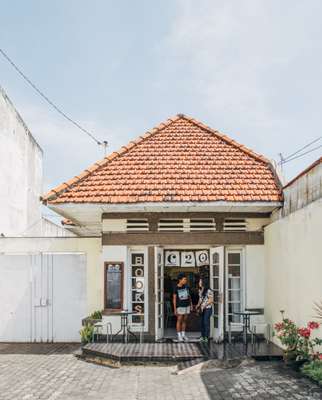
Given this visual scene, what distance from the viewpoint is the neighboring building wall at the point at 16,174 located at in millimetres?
15961

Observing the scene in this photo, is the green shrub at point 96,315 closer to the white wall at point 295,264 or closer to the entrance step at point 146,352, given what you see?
the entrance step at point 146,352

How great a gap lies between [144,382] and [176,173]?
16.8 ft

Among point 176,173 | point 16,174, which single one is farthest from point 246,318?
point 16,174

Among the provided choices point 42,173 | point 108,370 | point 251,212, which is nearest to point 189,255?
point 251,212

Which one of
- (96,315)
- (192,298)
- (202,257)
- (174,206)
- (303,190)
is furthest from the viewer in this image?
(192,298)

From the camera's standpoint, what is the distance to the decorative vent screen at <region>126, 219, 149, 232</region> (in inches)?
461

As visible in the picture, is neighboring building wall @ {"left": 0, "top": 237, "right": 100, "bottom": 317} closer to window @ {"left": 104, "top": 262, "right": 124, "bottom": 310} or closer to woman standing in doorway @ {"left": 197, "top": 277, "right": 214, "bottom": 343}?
window @ {"left": 104, "top": 262, "right": 124, "bottom": 310}

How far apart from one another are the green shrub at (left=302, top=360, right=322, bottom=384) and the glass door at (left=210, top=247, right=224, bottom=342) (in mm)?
3278

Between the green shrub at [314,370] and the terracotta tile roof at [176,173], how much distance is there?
392cm

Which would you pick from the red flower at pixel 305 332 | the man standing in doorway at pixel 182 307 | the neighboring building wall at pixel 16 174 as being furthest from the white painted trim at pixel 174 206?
the neighboring building wall at pixel 16 174

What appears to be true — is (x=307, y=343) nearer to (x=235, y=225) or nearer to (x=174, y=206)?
(x=235, y=225)

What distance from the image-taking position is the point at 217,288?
11602 millimetres

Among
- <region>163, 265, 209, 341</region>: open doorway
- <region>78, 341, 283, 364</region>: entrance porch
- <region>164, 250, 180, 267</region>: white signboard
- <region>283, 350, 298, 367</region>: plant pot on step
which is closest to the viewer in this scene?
<region>283, 350, 298, 367</region>: plant pot on step

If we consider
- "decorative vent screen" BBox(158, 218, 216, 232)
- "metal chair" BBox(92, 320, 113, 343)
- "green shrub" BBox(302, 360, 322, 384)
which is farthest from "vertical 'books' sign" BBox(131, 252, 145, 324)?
"green shrub" BBox(302, 360, 322, 384)
